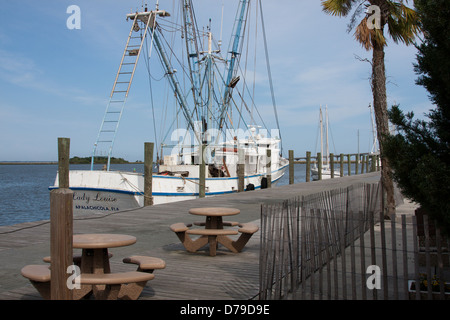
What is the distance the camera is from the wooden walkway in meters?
5.18

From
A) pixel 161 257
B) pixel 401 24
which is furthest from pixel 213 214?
pixel 401 24

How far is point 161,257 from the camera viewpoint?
7.02m

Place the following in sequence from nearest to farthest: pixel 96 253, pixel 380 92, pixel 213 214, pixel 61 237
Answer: pixel 61 237 < pixel 96 253 < pixel 213 214 < pixel 380 92

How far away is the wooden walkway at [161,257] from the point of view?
204 inches

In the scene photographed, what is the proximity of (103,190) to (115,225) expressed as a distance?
9065mm

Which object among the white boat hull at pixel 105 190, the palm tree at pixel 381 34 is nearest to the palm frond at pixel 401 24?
the palm tree at pixel 381 34

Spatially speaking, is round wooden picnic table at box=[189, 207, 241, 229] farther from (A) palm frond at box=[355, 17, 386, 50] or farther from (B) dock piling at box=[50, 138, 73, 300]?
(A) palm frond at box=[355, 17, 386, 50]

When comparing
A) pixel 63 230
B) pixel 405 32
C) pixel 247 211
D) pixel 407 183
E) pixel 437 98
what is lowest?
pixel 247 211

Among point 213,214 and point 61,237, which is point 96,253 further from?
point 213,214

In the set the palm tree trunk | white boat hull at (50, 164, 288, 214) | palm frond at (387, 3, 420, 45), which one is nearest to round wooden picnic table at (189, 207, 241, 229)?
the palm tree trunk

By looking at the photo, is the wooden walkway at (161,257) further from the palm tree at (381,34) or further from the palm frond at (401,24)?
the palm frond at (401,24)

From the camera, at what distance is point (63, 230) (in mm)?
3672
